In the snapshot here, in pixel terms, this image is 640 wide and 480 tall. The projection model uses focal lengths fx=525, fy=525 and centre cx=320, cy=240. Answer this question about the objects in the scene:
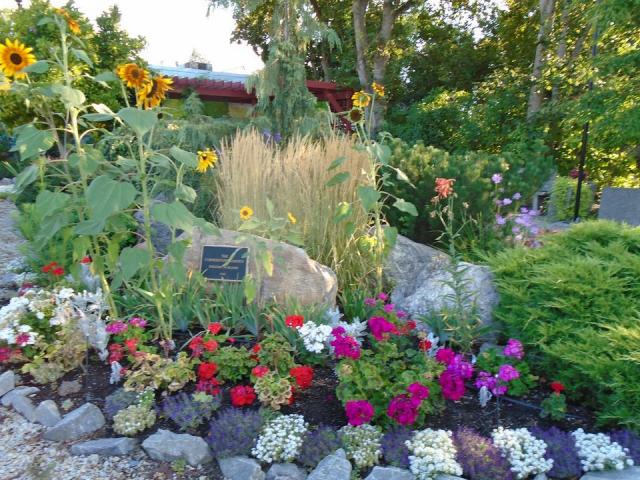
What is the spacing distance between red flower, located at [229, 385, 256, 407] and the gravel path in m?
0.35

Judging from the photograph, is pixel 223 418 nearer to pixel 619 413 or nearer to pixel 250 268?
pixel 250 268

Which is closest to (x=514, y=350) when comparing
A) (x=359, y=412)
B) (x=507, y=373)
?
(x=507, y=373)

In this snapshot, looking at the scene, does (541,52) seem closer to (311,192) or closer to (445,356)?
(311,192)

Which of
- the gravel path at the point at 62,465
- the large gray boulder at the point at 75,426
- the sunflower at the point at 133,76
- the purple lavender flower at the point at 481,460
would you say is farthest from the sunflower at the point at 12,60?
the purple lavender flower at the point at 481,460

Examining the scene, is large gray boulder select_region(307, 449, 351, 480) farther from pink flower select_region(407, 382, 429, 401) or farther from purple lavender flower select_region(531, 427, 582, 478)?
purple lavender flower select_region(531, 427, 582, 478)

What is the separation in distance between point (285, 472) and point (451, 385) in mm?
816

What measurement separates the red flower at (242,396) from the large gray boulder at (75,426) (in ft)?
1.99

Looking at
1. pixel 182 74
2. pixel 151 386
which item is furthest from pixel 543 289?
pixel 182 74

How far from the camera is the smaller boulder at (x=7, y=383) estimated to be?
2.66 metres

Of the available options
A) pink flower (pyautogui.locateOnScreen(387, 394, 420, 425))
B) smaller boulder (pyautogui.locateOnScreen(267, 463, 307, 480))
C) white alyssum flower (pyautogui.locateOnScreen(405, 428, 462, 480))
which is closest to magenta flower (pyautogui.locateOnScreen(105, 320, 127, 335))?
smaller boulder (pyautogui.locateOnScreen(267, 463, 307, 480))

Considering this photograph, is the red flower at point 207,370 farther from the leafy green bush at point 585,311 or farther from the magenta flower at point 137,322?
the leafy green bush at point 585,311

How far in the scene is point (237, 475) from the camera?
6.80ft

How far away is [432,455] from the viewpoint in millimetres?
2027

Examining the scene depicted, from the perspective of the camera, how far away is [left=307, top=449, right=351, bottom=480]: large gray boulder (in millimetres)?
1977
